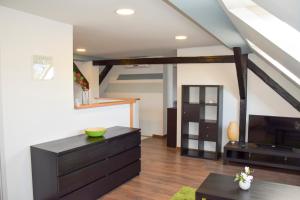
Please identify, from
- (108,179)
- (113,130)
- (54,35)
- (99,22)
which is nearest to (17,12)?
(54,35)

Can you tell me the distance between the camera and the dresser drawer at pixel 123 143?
3.20 meters

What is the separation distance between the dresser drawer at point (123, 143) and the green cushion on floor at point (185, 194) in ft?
3.20

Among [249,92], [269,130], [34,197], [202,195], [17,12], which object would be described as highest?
[17,12]

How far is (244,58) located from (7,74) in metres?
3.82

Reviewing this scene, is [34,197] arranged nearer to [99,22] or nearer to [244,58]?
[99,22]

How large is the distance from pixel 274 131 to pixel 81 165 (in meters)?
3.38

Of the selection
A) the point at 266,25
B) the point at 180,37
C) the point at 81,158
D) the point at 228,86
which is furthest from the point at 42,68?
the point at 228,86

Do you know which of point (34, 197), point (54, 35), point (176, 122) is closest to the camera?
point (34, 197)

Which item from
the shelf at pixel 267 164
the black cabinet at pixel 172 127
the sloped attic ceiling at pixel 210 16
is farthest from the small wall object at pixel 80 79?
the sloped attic ceiling at pixel 210 16

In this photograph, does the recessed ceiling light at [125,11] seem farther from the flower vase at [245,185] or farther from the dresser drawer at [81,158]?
the flower vase at [245,185]

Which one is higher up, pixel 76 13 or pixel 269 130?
pixel 76 13

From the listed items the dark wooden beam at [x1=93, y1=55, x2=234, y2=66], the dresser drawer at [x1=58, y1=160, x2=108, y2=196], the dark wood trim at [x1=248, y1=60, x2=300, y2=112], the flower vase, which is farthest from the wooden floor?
the dark wooden beam at [x1=93, y1=55, x2=234, y2=66]

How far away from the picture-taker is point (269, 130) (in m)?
4.18

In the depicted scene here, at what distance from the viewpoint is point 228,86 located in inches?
188
